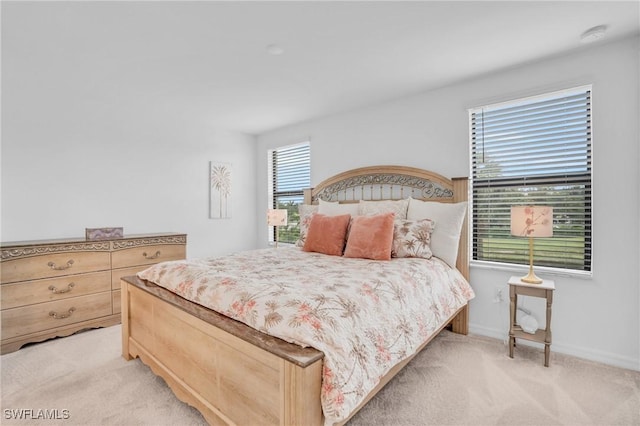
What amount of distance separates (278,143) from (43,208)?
3.00 metres

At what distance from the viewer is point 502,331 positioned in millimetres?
2889

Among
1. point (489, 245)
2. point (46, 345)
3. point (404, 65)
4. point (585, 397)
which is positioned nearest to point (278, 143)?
point (404, 65)

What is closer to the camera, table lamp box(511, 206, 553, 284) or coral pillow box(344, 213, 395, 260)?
table lamp box(511, 206, 553, 284)

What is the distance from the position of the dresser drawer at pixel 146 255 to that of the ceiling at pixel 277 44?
1.69 metres

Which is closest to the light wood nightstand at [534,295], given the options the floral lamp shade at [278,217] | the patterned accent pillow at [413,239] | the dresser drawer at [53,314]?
the patterned accent pillow at [413,239]

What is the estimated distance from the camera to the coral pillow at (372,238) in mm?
2732

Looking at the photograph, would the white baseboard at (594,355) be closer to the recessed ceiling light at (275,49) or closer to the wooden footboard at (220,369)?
the wooden footboard at (220,369)

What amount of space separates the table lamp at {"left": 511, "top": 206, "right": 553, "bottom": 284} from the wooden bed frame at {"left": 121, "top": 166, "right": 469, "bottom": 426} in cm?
137

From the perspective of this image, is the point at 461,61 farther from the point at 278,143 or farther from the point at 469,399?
the point at 278,143

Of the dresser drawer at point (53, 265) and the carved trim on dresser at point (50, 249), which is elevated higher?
the carved trim on dresser at point (50, 249)

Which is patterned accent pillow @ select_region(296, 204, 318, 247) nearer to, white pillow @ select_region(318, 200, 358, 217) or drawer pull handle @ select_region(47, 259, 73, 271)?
white pillow @ select_region(318, 200, 358, 217)

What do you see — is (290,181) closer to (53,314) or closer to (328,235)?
(328,235)

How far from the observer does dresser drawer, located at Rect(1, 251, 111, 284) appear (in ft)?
8.86

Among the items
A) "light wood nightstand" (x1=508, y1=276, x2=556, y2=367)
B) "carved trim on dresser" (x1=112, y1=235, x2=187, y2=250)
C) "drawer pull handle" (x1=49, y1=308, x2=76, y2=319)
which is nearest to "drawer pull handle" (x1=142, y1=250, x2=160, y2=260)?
"carved trim on dresser" (x1=112, y1=235, x2=187, y2=250)
